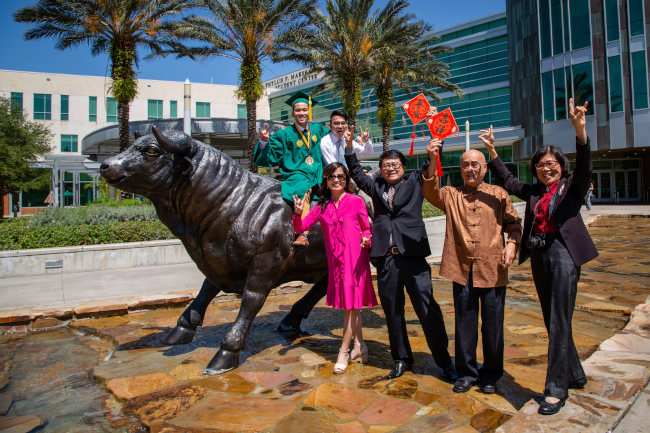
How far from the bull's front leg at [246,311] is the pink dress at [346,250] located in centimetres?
41

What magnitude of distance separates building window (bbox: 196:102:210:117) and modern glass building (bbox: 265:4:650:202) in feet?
52.8

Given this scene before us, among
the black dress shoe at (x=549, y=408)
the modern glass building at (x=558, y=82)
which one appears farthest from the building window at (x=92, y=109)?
the black dress shoe at (x=549, y=408)

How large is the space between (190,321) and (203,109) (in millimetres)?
40899

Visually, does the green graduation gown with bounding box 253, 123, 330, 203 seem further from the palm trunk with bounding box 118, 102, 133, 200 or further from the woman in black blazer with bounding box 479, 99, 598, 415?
the palm trunk with bounding box 118, 102, 133, 200

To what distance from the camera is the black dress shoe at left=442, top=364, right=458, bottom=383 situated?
3.25m

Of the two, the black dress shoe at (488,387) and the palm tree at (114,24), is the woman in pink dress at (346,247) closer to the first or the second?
the black dress shoe at (488,387)

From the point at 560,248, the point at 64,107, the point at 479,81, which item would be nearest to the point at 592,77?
the point at 479,81

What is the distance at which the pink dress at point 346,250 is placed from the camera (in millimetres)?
3578

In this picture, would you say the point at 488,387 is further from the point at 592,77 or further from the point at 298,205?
the point at 592,77

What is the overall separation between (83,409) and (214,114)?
41958 millimetres

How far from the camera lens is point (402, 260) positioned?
11.2ft

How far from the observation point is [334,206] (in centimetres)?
375

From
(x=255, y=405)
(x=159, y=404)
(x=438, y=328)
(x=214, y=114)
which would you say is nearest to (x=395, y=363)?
(x=438, y=328)

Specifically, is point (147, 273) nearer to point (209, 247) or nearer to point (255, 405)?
point (209, 247)
